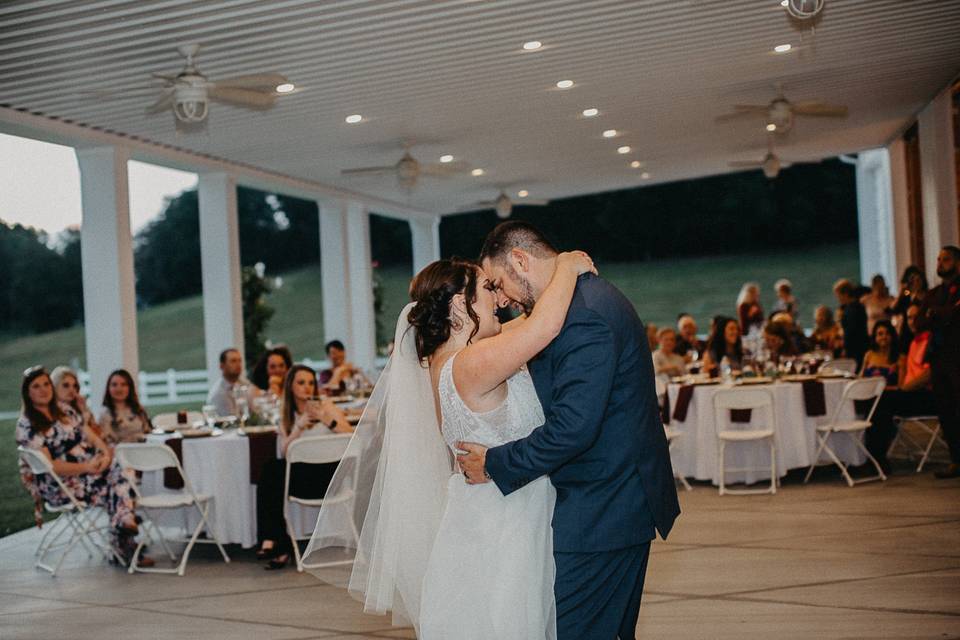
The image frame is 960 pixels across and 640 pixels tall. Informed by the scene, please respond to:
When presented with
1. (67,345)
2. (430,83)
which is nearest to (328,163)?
(430,83)

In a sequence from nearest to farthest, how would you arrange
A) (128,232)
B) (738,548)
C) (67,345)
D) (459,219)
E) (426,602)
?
1. (426,602)
2. (738,548)
3. (128,232)
4. (67,345)
5. (459,219)

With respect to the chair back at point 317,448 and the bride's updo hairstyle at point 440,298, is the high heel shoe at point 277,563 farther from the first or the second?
the bride's updo hairstyle at point 440,298

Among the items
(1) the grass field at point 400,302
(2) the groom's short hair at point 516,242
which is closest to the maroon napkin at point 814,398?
(2) the groom's short hair at point 516,242

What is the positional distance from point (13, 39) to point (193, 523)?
3390 millimetres

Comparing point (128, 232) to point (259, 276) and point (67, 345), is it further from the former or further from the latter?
point (67, 345)

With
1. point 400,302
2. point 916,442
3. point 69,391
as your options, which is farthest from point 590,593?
point 400,302

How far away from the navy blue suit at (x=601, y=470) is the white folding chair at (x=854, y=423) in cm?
532

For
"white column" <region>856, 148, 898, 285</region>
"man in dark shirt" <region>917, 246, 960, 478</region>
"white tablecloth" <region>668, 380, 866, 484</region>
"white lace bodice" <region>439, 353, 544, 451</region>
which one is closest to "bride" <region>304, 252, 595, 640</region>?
"white lace bodice" <region>439, 353, 544, 451</region>

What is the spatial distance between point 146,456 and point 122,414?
1.43m

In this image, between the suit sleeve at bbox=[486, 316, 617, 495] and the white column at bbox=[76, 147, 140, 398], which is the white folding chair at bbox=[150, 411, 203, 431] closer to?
the white column at bbox=[76, 147, 140, 398]

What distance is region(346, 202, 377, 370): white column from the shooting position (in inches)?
620

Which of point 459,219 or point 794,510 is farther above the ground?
point 459,219

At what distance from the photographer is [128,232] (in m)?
9.84

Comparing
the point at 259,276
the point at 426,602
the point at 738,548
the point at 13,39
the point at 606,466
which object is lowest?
the point at 738,548
